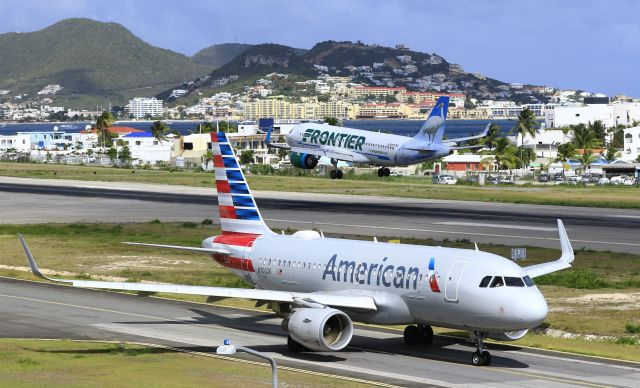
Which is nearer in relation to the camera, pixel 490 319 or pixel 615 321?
pixel 490 319

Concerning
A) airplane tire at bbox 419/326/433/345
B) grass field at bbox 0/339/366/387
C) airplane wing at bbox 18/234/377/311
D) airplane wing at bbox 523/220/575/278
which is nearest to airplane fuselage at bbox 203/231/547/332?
airplane wing at bbox 18/234/377/311

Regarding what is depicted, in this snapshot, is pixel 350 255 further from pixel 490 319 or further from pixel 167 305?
pixel 167 305

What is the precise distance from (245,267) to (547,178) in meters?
136

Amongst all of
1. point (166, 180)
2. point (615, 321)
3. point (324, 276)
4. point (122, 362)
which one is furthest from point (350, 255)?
point (166, 180)

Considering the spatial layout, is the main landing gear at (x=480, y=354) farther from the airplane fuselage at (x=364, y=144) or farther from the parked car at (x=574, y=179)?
the parked car at (x=574, y=179)

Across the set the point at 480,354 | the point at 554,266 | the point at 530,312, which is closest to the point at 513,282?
the point at 530,312

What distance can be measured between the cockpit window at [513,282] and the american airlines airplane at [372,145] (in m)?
85.4

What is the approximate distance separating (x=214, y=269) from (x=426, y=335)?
25.6m

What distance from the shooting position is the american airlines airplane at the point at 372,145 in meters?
125

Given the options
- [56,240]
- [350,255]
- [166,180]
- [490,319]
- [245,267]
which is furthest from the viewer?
[166,180]

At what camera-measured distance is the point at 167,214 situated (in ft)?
347

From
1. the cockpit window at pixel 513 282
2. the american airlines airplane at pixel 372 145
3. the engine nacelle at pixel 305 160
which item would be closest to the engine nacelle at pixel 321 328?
the cockpit window at pixel 513 282

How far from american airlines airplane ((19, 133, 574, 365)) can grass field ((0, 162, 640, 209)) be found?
78534 mm

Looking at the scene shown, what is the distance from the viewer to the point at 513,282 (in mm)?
36562
